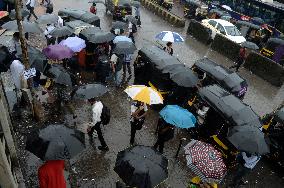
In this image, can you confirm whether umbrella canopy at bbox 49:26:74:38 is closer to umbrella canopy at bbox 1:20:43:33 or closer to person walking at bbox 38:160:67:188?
umbrella canopy at bbox 1:20:43:33

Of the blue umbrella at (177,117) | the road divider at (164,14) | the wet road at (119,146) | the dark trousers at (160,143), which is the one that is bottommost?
the road divider at (164,14)

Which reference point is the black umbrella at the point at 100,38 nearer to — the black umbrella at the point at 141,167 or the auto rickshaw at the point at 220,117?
the auto rickshaw at the point at 220,117

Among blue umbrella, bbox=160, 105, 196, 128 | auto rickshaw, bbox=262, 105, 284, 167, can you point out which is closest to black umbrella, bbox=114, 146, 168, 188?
blue umbrella, bbox=160, 105, 196, 128

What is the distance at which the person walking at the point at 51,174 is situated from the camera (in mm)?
6379

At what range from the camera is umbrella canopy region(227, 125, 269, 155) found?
7961 millimetres

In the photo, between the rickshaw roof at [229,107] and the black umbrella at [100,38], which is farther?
the black umbrella at [100,38]

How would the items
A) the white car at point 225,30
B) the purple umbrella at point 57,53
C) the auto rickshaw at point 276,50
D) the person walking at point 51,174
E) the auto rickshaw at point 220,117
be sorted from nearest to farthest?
the person walking at point 51,174 < the auto rickshaw at point 220,117 < the purple umbrella at point 57,53 < the auto rickshaw at point 276,50 < the white car at point 225,30

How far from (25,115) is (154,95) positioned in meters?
4.61

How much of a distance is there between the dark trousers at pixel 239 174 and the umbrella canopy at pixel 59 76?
5.59m

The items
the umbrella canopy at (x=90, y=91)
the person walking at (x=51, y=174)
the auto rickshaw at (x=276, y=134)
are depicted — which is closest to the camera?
the person walking at (x=51, y=174)

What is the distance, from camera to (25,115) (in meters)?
10.9

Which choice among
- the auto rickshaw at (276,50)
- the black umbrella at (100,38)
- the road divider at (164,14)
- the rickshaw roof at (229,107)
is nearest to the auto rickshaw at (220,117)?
the rickshaw roof at (229,107)

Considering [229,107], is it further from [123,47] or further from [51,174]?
[51,174]

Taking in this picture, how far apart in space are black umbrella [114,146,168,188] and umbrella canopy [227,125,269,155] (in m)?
2.23
